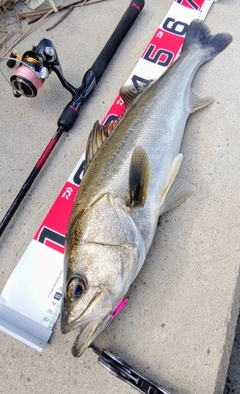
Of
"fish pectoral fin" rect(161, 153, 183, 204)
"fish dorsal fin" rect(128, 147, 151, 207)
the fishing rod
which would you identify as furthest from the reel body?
"fish pectoral fin" rect(161, 153, 183, 204)

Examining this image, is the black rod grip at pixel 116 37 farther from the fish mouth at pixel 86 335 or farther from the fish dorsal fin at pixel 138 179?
the fish mouth at pixel 86 335

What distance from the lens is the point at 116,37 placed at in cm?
252

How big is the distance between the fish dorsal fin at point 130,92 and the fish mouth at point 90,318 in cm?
113

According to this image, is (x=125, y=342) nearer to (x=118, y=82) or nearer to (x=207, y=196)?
(x=207, y=196)

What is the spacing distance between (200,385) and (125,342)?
1.24ft

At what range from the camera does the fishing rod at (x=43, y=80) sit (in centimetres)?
210

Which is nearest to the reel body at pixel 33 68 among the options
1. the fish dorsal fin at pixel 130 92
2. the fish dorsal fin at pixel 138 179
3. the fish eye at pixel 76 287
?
the fish dorsal fin at pixel 130 92

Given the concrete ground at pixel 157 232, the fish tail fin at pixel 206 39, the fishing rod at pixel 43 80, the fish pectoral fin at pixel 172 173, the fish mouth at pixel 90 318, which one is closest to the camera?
the fish mouth at pixel 90 318

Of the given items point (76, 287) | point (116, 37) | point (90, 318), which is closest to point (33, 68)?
point (116, 37)

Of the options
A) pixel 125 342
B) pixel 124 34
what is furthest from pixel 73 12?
pixel 125 342

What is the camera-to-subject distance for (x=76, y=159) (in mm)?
2266

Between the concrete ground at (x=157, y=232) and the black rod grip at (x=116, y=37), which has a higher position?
the black rod grip at (x=116, y=37)

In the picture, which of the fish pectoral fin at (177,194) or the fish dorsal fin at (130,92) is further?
the fish dorsal fin at (130,92)

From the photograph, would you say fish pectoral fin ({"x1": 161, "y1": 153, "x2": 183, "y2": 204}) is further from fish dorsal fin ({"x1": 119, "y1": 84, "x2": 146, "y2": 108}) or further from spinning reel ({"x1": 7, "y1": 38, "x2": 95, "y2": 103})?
spinning reel ({"x1": 7, "y1": 38, "x2": 95, "y2": 103})
